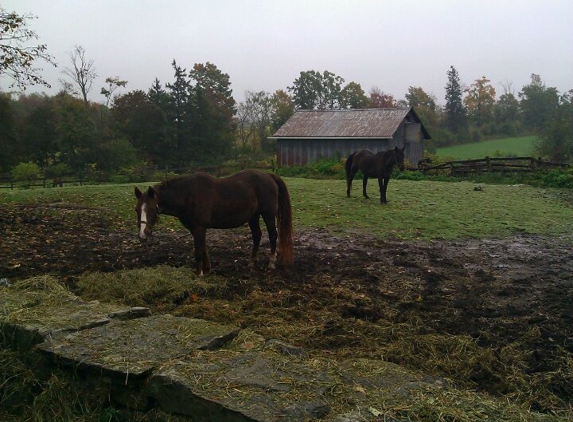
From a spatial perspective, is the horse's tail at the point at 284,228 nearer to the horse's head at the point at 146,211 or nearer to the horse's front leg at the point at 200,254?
the horse's front leg at the point at 200,254

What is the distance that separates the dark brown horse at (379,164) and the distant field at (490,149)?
34.6 metres

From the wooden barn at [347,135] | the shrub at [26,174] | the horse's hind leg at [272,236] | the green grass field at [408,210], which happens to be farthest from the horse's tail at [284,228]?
the wooden barn at [347,135]

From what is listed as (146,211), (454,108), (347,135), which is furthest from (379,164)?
(454,108)

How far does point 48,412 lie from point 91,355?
573 mm

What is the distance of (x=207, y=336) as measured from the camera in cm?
430

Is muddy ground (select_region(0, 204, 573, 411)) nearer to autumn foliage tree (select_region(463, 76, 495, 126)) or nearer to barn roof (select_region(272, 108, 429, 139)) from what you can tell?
barn roof (select_region(272, 108, 429, 139))

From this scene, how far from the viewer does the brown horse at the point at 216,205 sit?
24.8 ft

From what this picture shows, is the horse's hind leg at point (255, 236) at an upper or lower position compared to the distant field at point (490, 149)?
lower

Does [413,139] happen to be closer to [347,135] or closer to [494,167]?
[347,135]

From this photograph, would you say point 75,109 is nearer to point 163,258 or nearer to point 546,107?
point 163,258

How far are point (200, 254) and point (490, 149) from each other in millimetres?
53164

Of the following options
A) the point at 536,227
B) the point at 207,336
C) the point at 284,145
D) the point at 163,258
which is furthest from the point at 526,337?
the point at 284,145

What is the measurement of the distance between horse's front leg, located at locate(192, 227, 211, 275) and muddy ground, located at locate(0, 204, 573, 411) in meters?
0.27

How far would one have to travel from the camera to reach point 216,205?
26.2 ft
